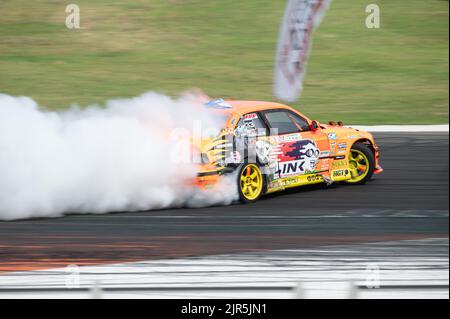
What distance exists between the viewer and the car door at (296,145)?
1241cm

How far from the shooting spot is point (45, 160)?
11.1 m

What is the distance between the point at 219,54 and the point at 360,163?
685 inches

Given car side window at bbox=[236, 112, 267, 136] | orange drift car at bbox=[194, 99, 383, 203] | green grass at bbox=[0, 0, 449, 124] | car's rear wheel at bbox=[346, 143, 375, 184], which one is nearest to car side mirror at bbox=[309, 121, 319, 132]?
orange drift car at bbox=[194, 99, 383, 203]

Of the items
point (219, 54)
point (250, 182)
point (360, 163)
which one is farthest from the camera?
point (219, 54)

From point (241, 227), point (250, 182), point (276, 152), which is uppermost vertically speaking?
point (276, 152)

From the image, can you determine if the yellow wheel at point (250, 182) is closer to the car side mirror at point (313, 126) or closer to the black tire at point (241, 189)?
the black tire at point (241, 189)

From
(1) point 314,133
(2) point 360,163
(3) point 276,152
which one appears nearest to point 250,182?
(3) point 276,152

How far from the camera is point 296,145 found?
12.6 meters

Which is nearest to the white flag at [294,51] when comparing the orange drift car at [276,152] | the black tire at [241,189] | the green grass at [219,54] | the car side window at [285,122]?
the green grass at [219,54]

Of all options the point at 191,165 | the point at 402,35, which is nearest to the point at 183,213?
the point at 191,165

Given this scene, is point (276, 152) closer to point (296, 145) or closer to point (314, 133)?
point (296, 145)

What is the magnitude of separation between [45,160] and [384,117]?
13.0m

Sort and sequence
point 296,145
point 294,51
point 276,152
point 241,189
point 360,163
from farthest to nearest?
point 294,51 < point 360,163 < point 296,145 < point 276,152 < point 241,189

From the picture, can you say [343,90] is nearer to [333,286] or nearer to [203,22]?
[203,22]
